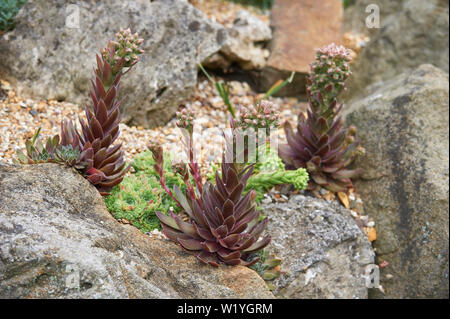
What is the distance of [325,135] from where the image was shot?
184 inches

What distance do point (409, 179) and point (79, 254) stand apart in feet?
11.6

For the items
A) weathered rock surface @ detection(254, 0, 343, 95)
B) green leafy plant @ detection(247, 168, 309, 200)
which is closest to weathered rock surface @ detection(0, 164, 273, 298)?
green leafy plant @ detection(247, 168, 309, 200)

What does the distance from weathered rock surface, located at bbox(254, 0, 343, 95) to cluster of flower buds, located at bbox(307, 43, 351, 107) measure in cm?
172

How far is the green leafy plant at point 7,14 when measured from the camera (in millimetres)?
5086

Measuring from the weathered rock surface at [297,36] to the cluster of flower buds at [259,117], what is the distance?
114 inches

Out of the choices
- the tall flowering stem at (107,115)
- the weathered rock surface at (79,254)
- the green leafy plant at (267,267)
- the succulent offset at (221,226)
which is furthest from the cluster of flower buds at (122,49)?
the green leafy plant at (267,267)

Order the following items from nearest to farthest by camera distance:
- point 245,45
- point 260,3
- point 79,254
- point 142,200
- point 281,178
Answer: point 79,254 < point 142,200 < point 281,178 < point 245,45 < point 260,3

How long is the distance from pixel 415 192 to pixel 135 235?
2.94 meters

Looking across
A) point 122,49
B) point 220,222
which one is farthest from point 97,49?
point 220,222

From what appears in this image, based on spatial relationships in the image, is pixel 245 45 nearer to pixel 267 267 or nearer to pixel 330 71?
pixel 330 71

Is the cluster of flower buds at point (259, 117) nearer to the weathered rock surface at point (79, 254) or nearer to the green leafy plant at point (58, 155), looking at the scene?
the weathered rock surface at point (79, 254)

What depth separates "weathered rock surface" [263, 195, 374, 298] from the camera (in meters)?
4.30

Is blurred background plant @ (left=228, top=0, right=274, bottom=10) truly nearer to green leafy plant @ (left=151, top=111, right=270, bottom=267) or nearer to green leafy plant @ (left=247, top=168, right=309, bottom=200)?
green leafy plant @ (left=247, top=168, right=309, bottom=200)

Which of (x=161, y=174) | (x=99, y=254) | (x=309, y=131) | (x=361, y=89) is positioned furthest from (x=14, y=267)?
(x=361, y=89)
